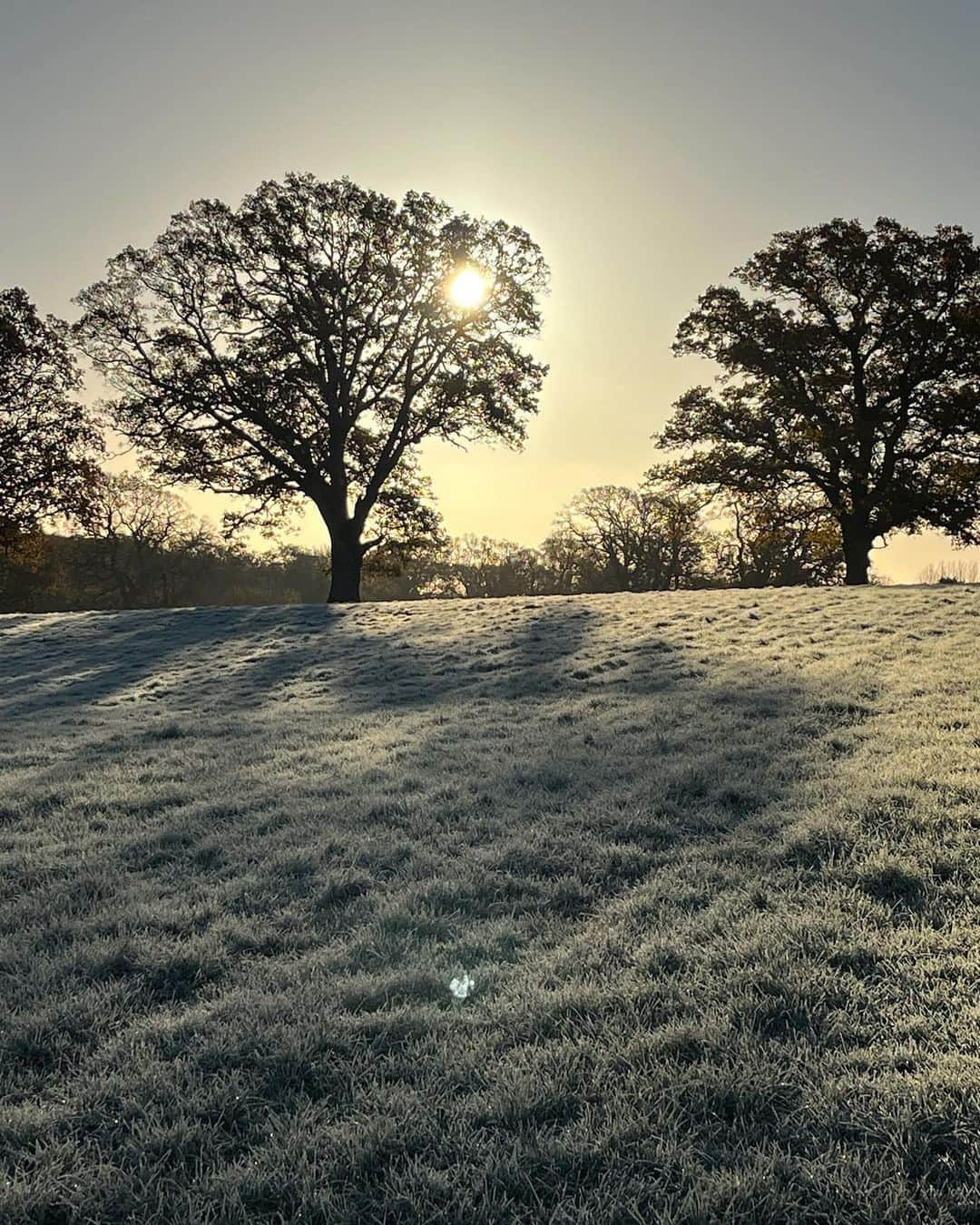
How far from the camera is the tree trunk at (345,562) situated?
3009cm

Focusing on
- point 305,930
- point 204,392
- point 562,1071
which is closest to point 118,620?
point 204,392

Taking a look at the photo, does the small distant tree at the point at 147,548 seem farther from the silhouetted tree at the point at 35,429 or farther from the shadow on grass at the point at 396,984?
the shadow on grass at the point at 396,984

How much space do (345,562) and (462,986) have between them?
2732cm

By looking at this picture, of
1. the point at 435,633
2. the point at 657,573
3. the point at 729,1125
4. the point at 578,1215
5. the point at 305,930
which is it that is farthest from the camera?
the point at 657,573

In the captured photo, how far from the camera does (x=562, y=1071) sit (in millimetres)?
3217

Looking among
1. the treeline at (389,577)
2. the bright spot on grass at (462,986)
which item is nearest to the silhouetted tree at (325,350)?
the treeline at (389,577)

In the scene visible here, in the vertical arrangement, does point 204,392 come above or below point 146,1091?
above

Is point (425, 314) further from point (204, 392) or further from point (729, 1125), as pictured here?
point (729, 1125)

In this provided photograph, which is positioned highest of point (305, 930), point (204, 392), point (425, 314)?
point (425, 314)

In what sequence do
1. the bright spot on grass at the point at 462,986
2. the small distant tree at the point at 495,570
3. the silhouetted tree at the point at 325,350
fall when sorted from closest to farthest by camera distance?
the bright spot on grass at the point at 462,986
the silhouetted tree at the point at 325,350
the small distant tree at the point at 495,570

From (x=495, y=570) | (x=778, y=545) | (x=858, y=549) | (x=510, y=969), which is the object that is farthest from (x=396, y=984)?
(x=495, y=570)

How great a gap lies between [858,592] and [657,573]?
35806 mm

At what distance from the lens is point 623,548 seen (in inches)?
2275

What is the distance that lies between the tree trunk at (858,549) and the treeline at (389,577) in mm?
7724
